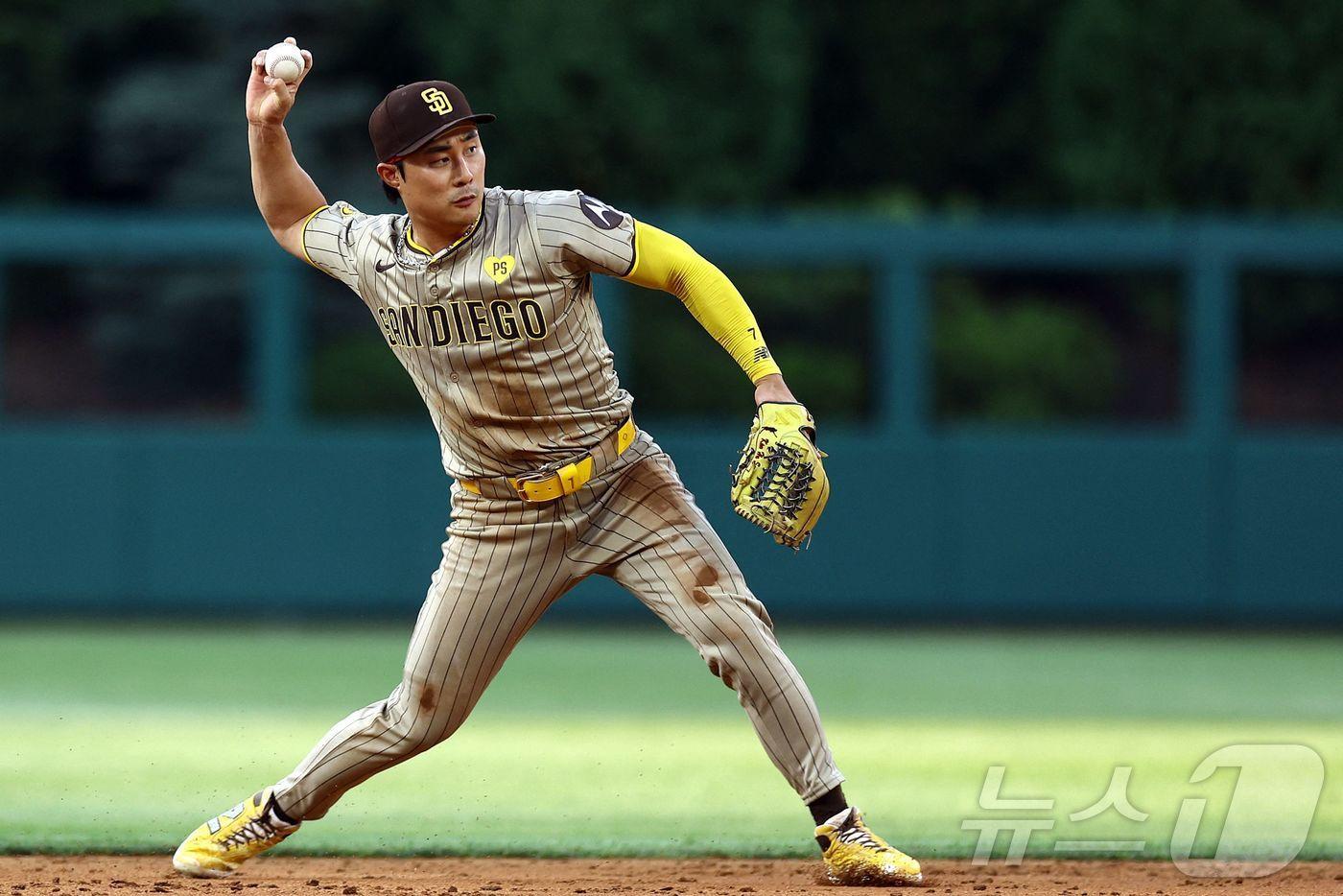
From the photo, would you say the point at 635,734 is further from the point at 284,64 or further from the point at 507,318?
the point at 284,64

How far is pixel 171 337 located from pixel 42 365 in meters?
0.86

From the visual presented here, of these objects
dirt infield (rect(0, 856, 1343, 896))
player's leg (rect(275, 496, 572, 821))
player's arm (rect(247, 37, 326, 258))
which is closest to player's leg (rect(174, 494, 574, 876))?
player's leg (rect(275, 496, 572, 821))

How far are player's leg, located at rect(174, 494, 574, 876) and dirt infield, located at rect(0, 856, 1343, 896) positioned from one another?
0.52 feet

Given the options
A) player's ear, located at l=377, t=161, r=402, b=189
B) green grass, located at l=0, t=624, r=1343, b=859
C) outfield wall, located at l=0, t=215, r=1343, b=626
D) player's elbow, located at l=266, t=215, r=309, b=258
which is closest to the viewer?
player's ear, located at l=377, t=161, r=402, b=189

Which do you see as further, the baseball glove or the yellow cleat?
the yellow cleat

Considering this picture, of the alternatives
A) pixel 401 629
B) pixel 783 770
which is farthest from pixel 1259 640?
pixel 783 770

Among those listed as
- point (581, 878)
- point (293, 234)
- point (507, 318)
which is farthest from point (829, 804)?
point (293, 234)

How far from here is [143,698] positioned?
30.9 feet

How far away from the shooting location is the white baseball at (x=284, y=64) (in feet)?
17.3

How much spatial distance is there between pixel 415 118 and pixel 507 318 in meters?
0.53

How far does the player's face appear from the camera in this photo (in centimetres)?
502

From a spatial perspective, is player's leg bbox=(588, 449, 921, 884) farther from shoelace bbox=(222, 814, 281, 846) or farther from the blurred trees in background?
the blurred trees in background

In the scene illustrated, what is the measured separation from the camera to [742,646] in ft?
16.8

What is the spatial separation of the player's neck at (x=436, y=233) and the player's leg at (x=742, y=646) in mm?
745
